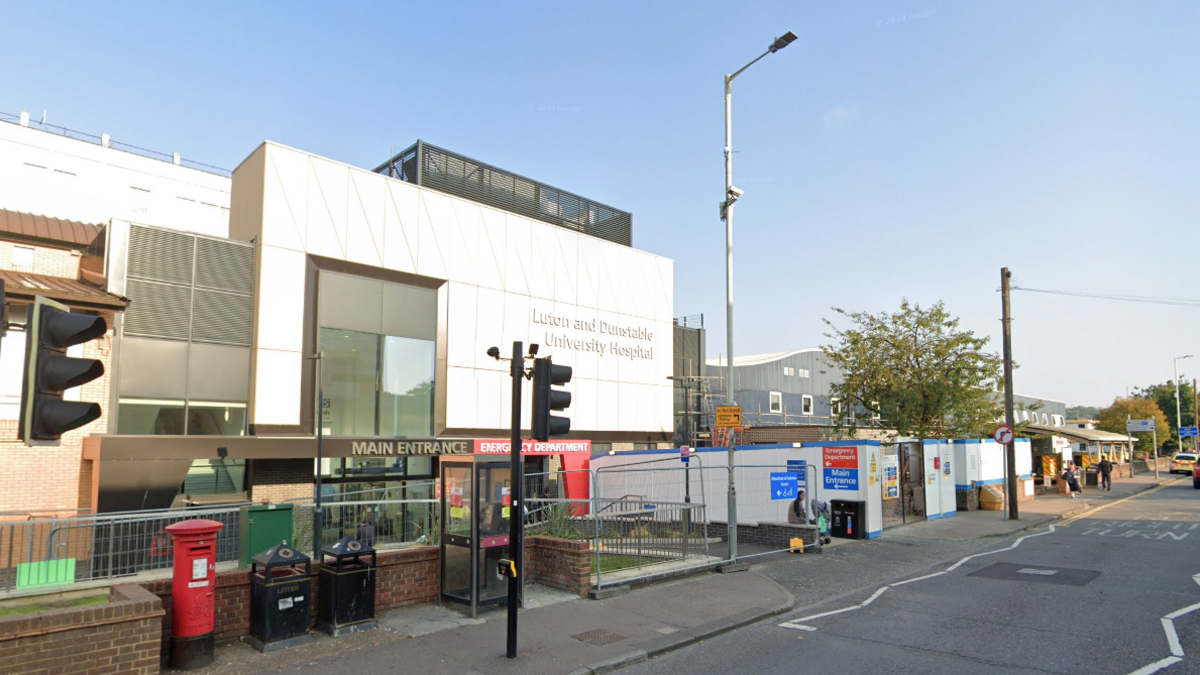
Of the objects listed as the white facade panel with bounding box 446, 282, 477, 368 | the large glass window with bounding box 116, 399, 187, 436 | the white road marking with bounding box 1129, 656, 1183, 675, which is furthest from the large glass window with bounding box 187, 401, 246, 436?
the white road marking with bounding box 1129, 656, 1183, 675

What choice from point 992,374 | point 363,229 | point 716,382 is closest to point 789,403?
point 716,382

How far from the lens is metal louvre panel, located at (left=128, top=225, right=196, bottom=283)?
18.9 meters

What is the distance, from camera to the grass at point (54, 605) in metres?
7.16

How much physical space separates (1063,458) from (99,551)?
41.5 m

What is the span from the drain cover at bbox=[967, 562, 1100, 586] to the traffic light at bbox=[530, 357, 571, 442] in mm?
9745

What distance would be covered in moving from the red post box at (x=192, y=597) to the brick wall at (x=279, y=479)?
1278 centimetres

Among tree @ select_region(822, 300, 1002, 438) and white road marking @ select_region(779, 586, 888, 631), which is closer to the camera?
white road marking @ select_region(779, 586, 888, 631)

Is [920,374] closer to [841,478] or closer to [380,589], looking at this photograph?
[841,478]

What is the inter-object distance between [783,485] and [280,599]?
13.1 metres

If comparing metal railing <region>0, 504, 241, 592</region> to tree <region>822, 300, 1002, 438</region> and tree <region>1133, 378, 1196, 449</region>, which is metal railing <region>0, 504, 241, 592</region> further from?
tree <region>1133, 378, 1196, 449</region>

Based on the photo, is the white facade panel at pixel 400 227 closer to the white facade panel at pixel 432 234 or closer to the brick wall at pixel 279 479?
the white facade panel at pixel 432 234

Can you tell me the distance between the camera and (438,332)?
24875 millimetres

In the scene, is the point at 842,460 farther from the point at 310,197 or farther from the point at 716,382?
the point at 716,382

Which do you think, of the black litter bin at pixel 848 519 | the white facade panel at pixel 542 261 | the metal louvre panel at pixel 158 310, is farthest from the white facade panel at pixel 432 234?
the black litter bin at pixel 848 519
